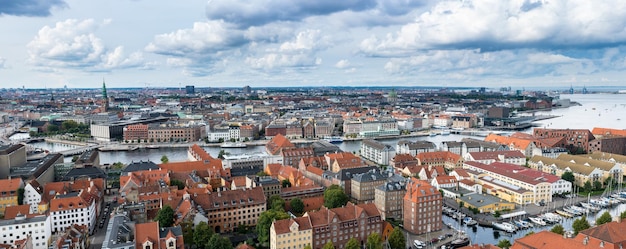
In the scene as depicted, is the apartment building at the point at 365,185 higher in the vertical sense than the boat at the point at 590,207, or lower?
higher

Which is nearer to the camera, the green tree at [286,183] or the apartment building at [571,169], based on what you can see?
the green tree at [286,183]

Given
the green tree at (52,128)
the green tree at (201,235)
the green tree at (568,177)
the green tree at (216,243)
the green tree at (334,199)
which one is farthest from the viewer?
the green tree at (52,128)

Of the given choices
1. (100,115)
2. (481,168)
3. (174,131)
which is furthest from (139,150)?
(481,168)

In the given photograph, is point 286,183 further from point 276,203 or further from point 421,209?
point 421,209

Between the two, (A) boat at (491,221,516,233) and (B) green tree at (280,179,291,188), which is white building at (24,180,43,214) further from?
(A) boat at (491,221,516,233)

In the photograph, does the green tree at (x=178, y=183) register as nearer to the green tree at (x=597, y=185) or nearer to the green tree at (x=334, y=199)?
the green tree at (x=334, y=199)

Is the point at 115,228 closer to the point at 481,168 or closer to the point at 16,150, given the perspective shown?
the point at 16,150

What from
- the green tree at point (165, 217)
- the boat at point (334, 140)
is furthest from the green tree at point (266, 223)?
the boat at point (334, 140)

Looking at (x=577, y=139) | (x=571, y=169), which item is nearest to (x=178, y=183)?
(x=571, y=169)
